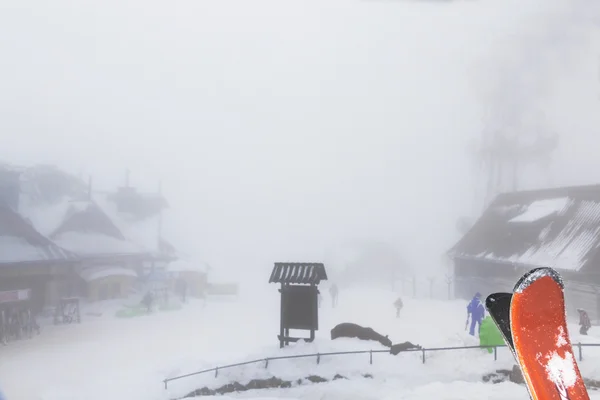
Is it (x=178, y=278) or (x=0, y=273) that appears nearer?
(x=0, y=273)

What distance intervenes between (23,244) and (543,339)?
13194 millimetres

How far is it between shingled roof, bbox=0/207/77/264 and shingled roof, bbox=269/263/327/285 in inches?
267

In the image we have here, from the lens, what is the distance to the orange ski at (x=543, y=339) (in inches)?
48.6

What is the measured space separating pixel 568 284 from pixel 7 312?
13.7 m

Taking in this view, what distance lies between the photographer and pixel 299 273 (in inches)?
352

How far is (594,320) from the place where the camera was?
10.0m

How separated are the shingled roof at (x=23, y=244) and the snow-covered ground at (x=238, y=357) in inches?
79.3

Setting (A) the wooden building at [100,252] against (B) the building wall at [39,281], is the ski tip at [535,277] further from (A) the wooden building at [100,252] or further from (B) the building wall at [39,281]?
(A) the wooden building at [100,252]

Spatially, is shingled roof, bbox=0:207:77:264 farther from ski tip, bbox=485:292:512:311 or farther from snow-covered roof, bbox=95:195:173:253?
ski tip, bbox=485:292:512:311

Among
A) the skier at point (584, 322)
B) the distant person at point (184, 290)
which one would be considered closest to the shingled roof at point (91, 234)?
the distant person at point (184, 290)

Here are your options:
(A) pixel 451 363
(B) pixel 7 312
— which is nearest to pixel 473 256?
(A) pixel 451 363

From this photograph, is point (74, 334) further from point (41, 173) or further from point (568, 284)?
point (568, 284)

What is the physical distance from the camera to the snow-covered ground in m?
7.80

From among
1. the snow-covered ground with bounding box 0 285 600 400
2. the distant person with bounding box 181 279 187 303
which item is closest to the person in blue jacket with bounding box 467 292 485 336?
the snow-covered ground with bounding box 0 285 600 400
